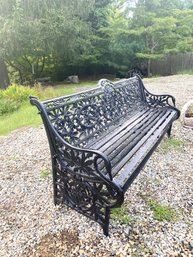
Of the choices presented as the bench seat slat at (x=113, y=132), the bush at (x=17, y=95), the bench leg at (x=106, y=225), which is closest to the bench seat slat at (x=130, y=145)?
the bench seat slat at (x=113, y=132)

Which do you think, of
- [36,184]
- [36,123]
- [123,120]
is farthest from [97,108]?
[36,123]

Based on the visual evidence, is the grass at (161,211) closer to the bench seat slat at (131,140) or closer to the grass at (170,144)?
the bench seat slat at (131,140)

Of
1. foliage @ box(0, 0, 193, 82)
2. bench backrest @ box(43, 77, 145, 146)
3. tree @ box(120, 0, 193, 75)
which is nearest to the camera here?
bench backrest @ box(43, 77, 145, 146)

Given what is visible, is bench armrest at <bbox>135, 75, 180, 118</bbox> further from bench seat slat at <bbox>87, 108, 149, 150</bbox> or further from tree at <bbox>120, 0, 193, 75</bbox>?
tree at <bbox>120, 0, 193, 75</bbox>

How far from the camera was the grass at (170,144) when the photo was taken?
3264mm

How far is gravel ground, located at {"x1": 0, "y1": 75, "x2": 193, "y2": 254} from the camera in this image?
1712mm

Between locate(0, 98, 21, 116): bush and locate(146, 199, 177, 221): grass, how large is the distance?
5.23m

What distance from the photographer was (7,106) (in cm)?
629

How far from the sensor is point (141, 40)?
12.4 meters

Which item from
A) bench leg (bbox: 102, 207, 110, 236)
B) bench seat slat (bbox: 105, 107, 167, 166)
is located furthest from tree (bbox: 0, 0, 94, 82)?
bench leg (bbox: 102, 207, 110, 236)

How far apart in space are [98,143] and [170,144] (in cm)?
150

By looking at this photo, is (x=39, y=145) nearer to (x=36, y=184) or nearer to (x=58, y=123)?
(x=36, y=184)

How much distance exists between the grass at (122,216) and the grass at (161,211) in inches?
9.4

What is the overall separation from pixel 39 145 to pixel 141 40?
10.7m
